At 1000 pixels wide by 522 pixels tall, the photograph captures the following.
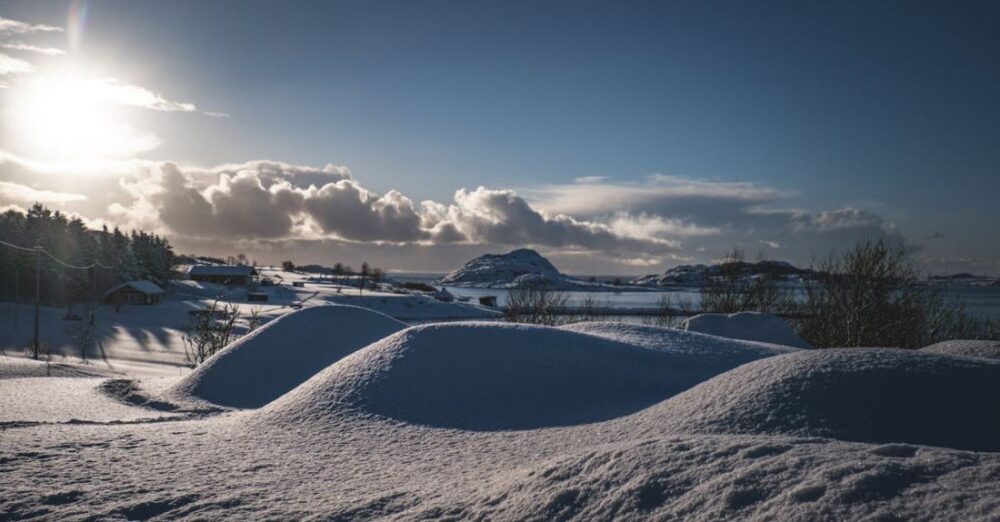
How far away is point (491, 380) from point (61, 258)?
67764mm

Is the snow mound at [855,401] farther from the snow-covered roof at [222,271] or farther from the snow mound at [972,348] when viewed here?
the snow-covered roof at [222,271]

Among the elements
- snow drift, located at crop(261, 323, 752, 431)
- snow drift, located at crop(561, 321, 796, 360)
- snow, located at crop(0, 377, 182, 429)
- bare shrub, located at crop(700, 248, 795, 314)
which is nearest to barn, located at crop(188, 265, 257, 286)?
bare shrub, located at crop(700, 248, 795, 314)

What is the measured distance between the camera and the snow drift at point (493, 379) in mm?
7352

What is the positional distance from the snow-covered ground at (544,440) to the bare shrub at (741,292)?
76.0 ft

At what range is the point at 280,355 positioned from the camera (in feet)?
44.1

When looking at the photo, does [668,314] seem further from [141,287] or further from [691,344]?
[141,287]

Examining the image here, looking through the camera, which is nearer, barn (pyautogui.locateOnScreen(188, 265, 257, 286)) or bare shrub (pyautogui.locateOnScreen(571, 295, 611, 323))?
bare shrub (pyautogui.locateOnScreen(571, 295, 611, 323))

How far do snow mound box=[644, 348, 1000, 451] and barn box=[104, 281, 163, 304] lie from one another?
69332 millimetres

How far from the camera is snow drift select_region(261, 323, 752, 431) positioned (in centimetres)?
735

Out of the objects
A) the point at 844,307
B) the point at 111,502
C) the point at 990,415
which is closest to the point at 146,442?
the point at 111,502

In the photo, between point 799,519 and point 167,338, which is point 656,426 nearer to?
point 799,519

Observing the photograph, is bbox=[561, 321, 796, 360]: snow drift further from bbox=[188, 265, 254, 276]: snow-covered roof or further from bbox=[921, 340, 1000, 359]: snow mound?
bbox=[188, 265, 254, 276]: snow-covered roof

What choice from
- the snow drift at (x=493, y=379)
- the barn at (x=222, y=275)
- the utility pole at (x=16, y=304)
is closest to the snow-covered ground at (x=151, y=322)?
the utility pole at (x=16, y=304)

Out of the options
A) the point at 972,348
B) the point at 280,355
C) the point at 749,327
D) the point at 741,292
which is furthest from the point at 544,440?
the point at 741,292
